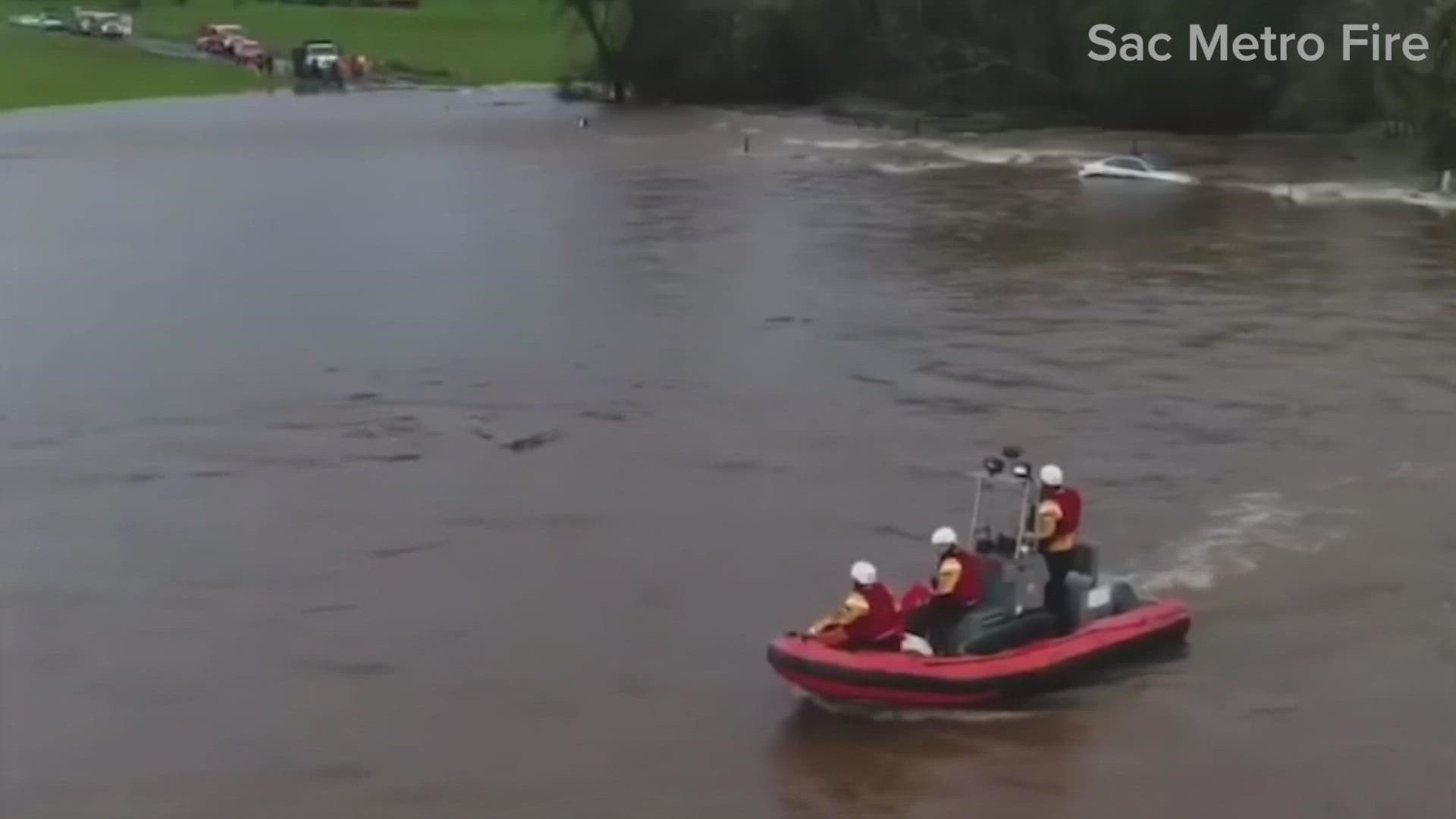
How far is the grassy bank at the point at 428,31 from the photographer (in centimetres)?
10719

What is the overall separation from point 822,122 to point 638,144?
11.9m

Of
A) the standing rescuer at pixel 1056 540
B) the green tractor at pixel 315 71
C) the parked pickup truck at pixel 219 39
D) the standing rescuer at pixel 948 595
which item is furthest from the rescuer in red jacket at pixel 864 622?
the parked pickup truck at pixel 219 39

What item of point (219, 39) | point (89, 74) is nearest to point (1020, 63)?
point (89, 74)

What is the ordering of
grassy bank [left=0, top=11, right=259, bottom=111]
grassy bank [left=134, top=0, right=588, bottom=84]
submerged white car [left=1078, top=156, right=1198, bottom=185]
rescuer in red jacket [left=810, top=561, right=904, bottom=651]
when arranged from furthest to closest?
grassy bank [left=134, top=0, right=588, bottom=84], grassy bank [left=0, top=11, right=259, bottom=111], submerged white car [left=1078, top=156, right=1198, bottom=185], rescuer in red jacket [left=810, top=561, right=904, bottom=651]

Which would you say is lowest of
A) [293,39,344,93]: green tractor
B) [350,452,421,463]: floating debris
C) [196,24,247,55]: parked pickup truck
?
[350,452,421,463]: floating debris

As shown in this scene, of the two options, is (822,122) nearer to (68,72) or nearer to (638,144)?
(638,144)

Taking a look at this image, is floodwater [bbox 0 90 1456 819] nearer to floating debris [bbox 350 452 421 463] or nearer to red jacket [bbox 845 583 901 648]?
floating debris [bbox 350 452 421 463]

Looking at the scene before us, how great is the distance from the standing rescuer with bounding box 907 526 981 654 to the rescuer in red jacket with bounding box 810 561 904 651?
49 cm

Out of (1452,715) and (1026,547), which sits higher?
(1026,547)

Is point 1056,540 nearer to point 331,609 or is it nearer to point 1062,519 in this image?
point 1062,519

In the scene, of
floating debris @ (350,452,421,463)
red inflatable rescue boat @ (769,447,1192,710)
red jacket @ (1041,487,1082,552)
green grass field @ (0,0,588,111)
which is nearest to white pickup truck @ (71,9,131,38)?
green grass field @ (0,0,588,111)

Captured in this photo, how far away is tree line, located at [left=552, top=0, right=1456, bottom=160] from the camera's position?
206ft

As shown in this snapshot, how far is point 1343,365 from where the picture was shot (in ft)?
105

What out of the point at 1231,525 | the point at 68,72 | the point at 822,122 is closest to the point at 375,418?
the point at 1231,525
